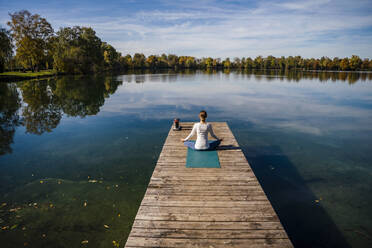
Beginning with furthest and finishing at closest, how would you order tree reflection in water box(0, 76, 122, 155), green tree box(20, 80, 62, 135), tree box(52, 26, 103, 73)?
tree box(52, 26, 103, 73) → green tree box(20, 80, 62, 135) → tree reflection in water box(0, 76, 122, 155)

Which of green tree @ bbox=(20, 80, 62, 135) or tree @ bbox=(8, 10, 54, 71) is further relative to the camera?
tree @ bbox=(8, 10, 54, 71)

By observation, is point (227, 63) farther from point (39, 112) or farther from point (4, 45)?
point (39, 112)

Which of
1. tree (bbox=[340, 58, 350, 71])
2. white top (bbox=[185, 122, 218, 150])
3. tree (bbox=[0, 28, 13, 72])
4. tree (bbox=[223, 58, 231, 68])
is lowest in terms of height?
white top (bbox=[185, 122, 218, 150])

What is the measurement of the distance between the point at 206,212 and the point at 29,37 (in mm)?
72259

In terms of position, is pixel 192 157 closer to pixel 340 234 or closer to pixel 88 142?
pixel 340 234

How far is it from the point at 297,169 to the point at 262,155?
67.6 inches

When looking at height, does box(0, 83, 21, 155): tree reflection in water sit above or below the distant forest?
below

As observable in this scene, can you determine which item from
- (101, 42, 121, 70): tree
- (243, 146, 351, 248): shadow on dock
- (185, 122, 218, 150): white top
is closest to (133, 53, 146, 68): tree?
(101, 42, 121, 70): tree

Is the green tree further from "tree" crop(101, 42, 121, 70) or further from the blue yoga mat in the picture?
"tree" crop(101, 42, 121, 70)

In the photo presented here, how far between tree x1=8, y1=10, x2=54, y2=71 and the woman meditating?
2643 inches

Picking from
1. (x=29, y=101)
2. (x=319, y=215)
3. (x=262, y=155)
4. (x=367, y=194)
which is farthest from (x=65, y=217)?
(x=29, y=101)

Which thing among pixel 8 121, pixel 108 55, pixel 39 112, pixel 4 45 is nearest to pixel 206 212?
pixel 8 121

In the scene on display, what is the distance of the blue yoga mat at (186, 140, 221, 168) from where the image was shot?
6770mm

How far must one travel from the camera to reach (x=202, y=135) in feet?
24.4
